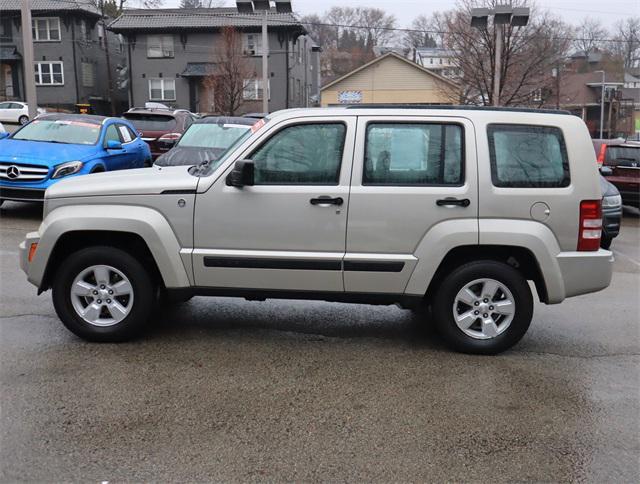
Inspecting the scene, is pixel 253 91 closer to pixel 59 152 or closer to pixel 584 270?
pixel 59 152

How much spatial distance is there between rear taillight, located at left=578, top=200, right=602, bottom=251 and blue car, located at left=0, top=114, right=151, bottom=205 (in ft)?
26.5

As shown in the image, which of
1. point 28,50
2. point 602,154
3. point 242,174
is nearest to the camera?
point 242,174

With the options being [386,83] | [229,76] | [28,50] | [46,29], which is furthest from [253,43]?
[28,50]

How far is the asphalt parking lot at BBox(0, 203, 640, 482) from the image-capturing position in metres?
3.38

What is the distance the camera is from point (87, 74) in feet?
157

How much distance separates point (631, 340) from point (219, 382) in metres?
3.66

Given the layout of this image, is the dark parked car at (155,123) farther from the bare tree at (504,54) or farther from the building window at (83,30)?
the building window at (83,30)

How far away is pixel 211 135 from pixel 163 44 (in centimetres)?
3645

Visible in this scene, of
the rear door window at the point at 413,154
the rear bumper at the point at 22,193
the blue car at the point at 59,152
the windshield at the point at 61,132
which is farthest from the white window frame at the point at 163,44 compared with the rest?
the rear door window at the point at 413,154

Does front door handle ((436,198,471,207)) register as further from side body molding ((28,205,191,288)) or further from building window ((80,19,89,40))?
building window ((80,19,89,40))

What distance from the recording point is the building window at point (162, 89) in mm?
45531

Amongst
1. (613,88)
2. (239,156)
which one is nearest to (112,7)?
(613,88)

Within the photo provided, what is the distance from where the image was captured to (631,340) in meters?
5.62

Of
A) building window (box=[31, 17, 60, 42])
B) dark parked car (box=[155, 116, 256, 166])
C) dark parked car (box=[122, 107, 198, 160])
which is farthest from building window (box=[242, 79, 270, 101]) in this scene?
dark parked car (box=[155, 116, 256, 166])
